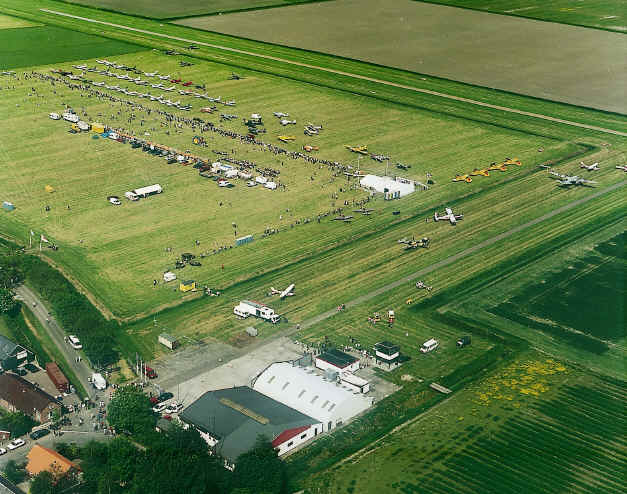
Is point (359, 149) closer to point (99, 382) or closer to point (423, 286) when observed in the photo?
point (423, 286)

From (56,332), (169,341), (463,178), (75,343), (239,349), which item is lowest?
(56,332)

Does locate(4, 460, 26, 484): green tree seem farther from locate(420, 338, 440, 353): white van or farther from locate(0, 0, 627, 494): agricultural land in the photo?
locate(420, 338, 440, 353): white van

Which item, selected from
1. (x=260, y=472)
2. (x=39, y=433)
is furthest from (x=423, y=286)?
(x=39, y=433)

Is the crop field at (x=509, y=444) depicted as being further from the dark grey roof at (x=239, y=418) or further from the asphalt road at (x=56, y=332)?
the asphalt road at (x=56, y=332)

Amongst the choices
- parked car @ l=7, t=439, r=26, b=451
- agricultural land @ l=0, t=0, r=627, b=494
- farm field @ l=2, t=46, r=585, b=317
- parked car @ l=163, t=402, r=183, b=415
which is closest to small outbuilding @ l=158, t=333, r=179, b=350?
agricultural land @ l=0, t=0, r=627, b=494

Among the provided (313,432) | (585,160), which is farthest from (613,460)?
(585,160)

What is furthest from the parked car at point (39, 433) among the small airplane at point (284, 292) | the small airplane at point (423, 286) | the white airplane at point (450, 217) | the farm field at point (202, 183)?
the white airplane at point (450, 217)

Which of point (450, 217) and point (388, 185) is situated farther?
point (388, 185)
